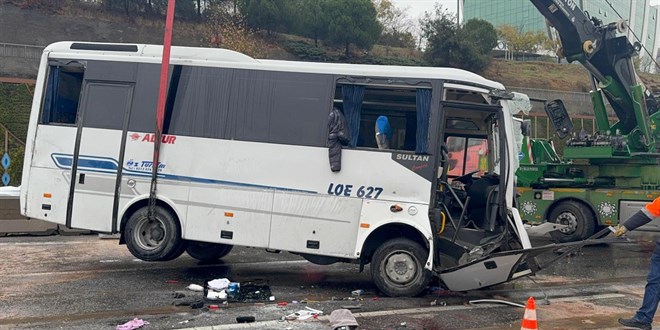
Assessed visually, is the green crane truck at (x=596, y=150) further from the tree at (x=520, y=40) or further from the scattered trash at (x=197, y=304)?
the tree at (x=520, y=40)

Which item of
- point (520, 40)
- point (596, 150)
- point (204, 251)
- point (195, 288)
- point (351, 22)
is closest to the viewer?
point (195, 288)

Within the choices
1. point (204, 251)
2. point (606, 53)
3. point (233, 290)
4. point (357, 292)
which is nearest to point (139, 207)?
point (204, 251)

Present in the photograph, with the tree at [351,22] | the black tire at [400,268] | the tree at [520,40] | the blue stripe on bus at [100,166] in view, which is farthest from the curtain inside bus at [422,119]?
the tree at [520,40]

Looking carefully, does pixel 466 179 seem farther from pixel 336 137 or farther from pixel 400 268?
pixel 336 137

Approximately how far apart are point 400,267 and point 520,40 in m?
43.3

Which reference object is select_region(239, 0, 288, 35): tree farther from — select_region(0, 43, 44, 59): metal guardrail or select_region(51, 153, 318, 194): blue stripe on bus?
select_region(51, 153, 318, 194): blue stripe on bus

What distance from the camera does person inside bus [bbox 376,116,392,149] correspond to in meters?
7.41

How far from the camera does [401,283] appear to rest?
7.36m

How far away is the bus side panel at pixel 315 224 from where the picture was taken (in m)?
7.43

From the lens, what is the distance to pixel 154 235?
810 cm

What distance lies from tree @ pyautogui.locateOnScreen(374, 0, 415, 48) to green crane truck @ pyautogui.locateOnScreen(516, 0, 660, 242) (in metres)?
24.8

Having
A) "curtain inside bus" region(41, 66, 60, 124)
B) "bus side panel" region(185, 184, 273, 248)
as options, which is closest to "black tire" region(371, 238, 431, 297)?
"bus side panel" region(185, 184, 273, 248)

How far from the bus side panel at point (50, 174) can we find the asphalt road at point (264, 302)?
36.4 inches

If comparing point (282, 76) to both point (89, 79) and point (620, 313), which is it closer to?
point (89, 79)
